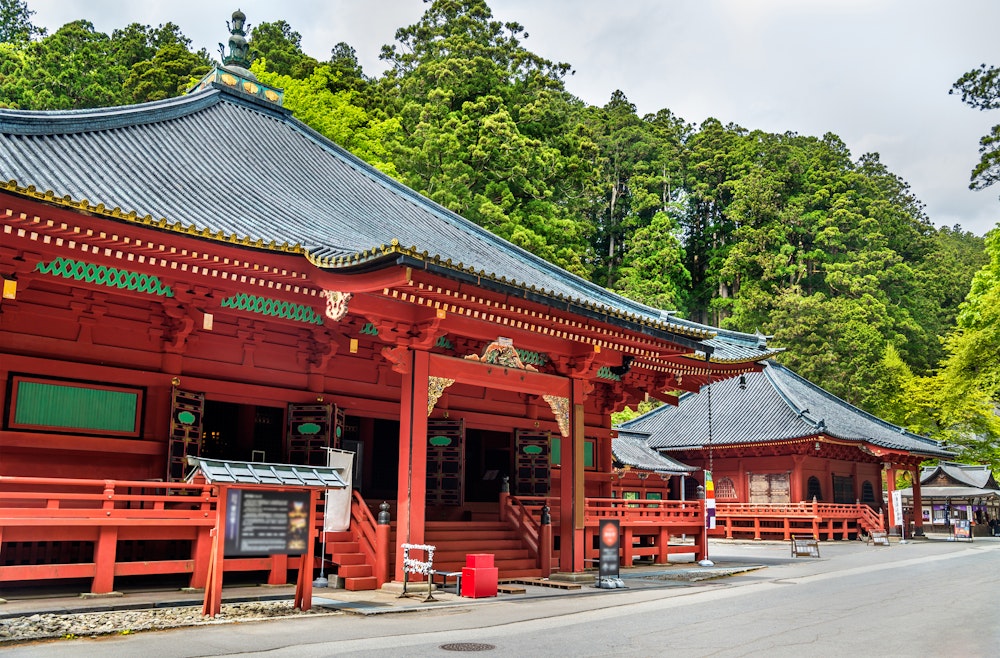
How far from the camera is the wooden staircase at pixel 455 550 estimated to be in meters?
14.3

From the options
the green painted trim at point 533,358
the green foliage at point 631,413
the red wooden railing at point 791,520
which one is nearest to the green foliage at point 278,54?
the green foliage at point 631,413

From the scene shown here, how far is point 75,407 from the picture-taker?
43.8 ft

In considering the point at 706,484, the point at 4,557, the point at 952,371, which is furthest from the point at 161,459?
the point at 952,371

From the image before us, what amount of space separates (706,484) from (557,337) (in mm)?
8311

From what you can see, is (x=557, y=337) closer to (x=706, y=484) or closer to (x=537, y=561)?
(x=537, y=561)

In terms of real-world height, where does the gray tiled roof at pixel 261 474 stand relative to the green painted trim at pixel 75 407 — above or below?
below

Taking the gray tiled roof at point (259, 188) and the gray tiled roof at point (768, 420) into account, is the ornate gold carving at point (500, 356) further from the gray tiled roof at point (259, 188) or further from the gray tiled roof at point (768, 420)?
the gray tiled roof at point (768, 420)

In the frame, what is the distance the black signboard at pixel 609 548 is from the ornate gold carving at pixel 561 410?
239 cm

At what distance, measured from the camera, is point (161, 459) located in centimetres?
1418

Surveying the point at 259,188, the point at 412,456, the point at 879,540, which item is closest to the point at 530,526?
the point at 412,456

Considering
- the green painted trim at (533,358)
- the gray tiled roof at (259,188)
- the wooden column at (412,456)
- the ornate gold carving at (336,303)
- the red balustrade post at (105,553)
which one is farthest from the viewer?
the green painted trim at (533,358)

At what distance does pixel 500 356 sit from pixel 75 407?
Answer: 24.9 ft

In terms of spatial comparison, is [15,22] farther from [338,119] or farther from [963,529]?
[963,529]

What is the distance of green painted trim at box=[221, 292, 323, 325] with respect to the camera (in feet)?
47.5
